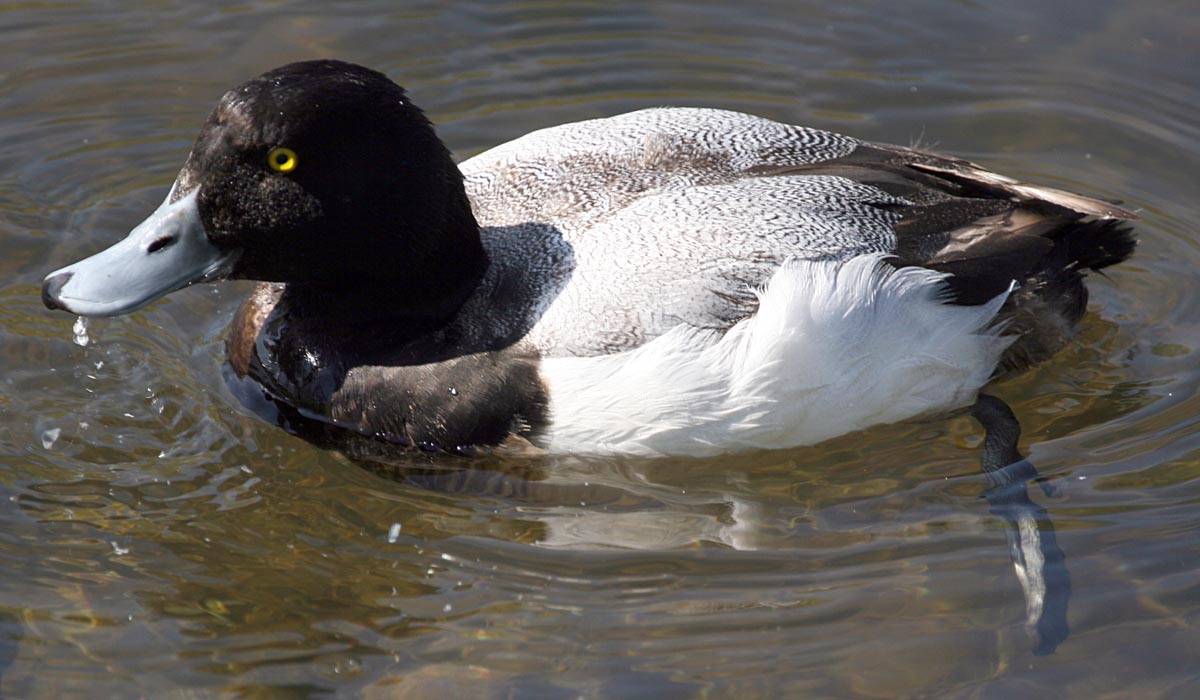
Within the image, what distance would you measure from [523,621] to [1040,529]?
5.22ft

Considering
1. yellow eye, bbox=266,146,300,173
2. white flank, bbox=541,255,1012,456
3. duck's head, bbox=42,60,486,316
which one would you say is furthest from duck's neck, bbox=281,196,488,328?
white flank, bbox=541,255,1012,456

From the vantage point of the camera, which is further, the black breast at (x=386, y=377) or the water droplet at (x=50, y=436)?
the water droplet at (x=50, y=436)

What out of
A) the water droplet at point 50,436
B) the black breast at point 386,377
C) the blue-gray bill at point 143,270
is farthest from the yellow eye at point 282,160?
the water droplet at point 50,436

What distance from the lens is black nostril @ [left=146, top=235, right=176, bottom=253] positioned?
452cm

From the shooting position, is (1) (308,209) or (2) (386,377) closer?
(1) (308,209)

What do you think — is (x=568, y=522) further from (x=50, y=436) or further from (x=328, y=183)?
(x=50, y=436)

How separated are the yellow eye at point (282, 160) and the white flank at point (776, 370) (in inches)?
38.1

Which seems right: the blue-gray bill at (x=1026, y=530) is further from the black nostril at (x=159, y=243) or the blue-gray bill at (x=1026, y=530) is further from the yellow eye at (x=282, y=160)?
the black nostril at (x=159, y=243)

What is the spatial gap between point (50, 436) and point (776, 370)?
236cm

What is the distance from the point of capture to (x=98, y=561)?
4.34 meters

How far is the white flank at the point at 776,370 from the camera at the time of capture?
4.40m

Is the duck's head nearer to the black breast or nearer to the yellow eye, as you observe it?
the yellow eye

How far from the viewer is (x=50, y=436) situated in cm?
484

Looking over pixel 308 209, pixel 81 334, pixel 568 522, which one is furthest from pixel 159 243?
pixel 568 522
